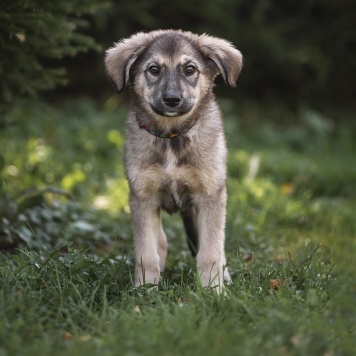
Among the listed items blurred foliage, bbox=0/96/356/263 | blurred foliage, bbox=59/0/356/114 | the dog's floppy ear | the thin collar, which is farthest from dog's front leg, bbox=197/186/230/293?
blurred foliage, bbox=59/0/356/114

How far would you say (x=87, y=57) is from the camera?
9.83 m

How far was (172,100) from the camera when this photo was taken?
3.86m

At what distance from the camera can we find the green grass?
298cm

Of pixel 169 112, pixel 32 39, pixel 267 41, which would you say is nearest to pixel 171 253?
pixel 169 112

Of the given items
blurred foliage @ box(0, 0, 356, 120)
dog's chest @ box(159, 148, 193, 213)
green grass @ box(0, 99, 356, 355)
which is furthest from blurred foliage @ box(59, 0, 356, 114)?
dog's chest @ box(159, 148, 193, 213)

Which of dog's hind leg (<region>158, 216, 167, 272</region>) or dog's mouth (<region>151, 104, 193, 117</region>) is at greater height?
dog's mouth (<region>151, 104, 193, 117</region>)

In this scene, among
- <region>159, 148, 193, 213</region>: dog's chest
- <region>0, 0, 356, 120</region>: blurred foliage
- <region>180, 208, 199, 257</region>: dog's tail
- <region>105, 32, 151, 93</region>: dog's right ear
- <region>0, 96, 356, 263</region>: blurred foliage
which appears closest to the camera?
<region>159, 148, 193, 213</region>: dog's chest

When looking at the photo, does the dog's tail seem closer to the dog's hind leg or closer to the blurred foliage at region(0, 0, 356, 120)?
the dog's hind leg

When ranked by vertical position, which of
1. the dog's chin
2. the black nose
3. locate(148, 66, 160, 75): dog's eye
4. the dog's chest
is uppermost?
locate(148, 66, 160, 75): dog's eye

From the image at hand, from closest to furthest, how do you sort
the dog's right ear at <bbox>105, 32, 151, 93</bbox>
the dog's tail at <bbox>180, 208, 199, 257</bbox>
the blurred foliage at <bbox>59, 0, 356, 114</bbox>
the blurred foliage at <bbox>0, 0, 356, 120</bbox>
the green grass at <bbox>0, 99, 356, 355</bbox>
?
the green grass at <bbox>0, 99, 356, 355</bbox>, the dog's right ear at <bbox>105, 32, 151, 93</bbox>, the dog's tail at <bbox>180, 208, 199, 257</bbox>, the blurred foliage at <bbox>0, 0, 356, 120</bbox>, the blurred foliage at <bbox>59, 0, 356, 114</bbox>

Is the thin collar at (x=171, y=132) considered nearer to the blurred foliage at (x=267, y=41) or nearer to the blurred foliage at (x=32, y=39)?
the blurred foliage at (x=32, y=39)

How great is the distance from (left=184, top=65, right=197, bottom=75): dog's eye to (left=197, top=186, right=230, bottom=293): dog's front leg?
760 mm

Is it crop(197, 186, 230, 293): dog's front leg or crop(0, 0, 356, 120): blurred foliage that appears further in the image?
crop(0, 0, 356, 120): blurred foliage

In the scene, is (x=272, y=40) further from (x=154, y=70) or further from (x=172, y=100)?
(x=172, y=100)
